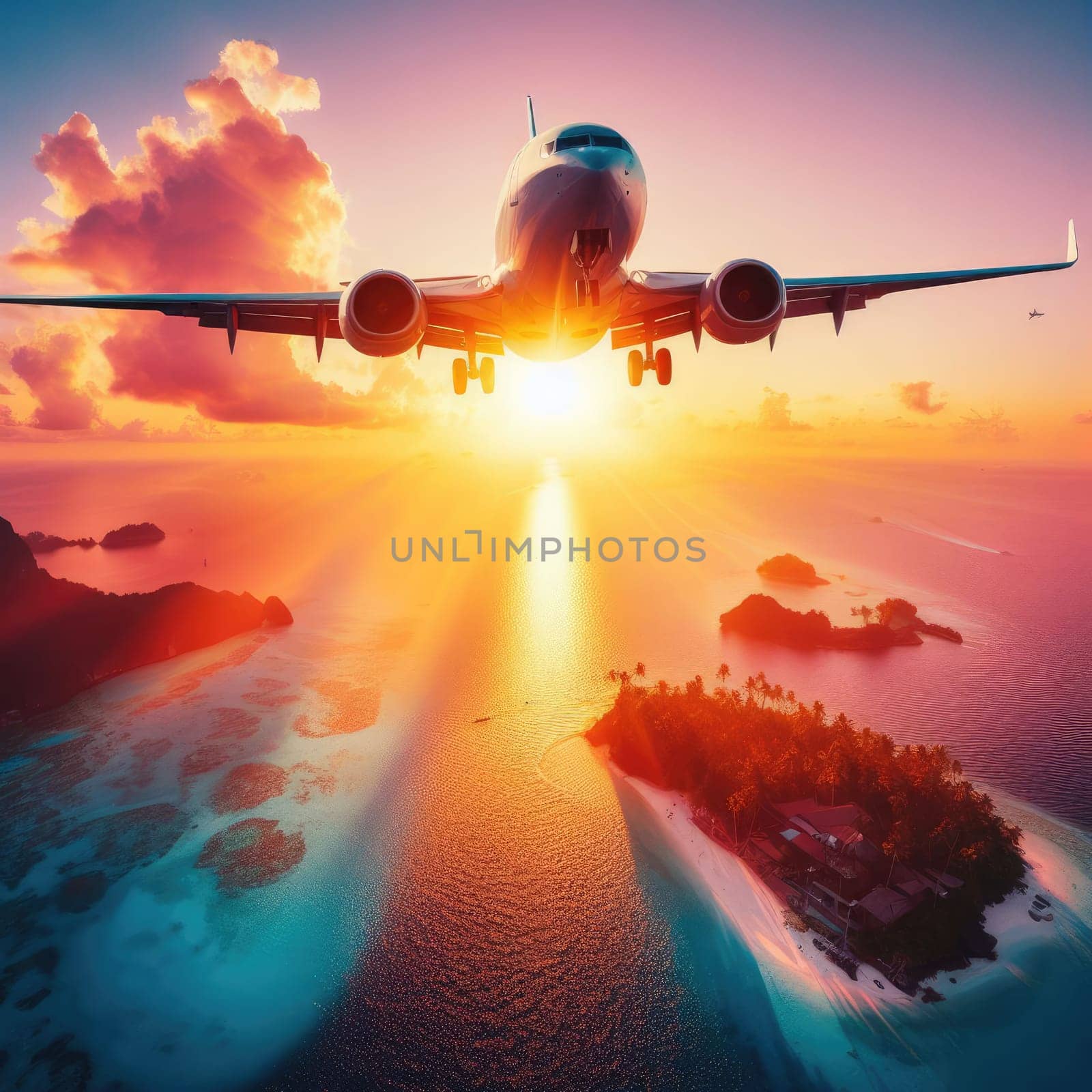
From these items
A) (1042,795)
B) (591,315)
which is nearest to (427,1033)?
(591,315)

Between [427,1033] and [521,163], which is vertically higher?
[521,163]

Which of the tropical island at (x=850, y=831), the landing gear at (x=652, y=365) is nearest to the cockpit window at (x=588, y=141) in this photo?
the landing gear at (x=652, y=365)

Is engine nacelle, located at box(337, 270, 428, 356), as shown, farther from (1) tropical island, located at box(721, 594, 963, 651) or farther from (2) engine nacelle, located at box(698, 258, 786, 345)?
(1) tropical island, located at box(721, 594, 963, 651)

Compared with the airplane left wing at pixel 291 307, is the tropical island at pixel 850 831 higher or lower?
lower

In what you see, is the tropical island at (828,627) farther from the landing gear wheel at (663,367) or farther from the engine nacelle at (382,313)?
the engine nacelle at (382,313)

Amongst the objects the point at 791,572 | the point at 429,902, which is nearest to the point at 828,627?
the point at 791,572

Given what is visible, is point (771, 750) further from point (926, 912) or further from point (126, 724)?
A: point (126, 724)

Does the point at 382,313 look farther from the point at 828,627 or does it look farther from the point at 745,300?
the point at 828,627
